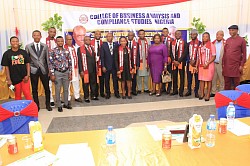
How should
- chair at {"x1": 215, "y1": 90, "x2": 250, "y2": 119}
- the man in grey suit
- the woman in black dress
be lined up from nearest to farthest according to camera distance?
chair at {"x1": 215, "y1": 90, "x2": 250, "y2": 119} → the man in grey suit → the woman in black dress

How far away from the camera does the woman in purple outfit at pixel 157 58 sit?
5.80 meters

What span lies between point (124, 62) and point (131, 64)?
21 centimetres

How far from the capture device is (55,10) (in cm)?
636

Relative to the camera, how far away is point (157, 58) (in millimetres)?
5836

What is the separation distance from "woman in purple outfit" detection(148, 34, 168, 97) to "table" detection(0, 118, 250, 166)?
3996 mm

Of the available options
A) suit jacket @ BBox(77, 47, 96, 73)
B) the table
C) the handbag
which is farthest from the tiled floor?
the table

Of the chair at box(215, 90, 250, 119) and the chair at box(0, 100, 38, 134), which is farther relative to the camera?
the chair at box(215, 90, 250, 119)

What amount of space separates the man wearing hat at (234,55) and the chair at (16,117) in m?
4.08

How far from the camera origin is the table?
1555 millimetres

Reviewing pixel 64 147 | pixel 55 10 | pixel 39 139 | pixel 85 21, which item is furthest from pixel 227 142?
pixel 55 10

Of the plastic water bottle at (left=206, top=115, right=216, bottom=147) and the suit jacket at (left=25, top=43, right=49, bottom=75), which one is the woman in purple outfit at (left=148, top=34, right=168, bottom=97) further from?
the plastic water bottle at (left=206, top=115, right=216, bottom=147)

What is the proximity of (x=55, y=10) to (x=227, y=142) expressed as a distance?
5659 millimetres

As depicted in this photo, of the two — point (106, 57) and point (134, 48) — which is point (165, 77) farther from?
point (106, 57)

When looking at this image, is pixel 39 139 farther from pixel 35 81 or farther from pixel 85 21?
pixel 85 21
